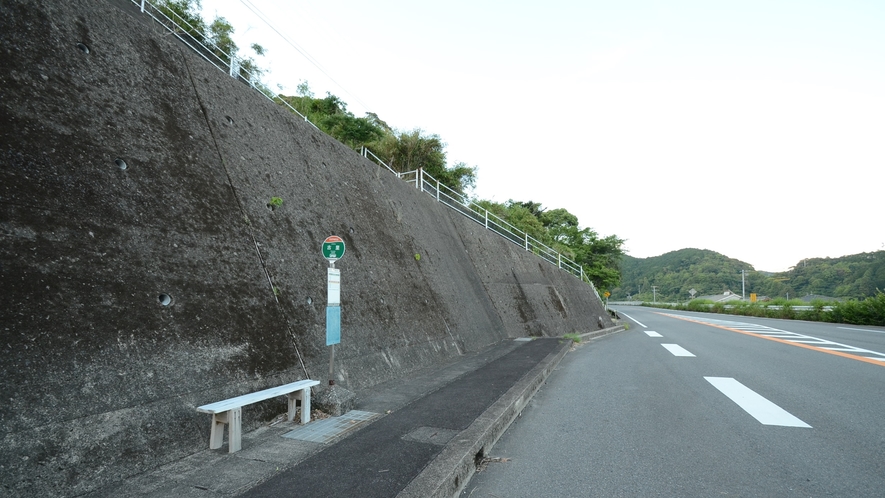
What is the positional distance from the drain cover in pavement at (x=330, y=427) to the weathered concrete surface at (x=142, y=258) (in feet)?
1.62

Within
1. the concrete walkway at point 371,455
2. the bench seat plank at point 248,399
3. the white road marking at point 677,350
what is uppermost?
the bench seat plank at point 248,399

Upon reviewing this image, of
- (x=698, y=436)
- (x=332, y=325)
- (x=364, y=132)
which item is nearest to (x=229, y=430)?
(x=332, y=325)

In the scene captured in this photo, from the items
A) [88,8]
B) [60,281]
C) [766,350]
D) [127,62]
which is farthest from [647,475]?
[766,350]

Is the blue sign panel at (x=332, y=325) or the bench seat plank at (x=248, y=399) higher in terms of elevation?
the blue sign panel at (x=332, y=325)

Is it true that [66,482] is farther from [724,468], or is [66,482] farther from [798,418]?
[798,418]

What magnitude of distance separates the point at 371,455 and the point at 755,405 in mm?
5177

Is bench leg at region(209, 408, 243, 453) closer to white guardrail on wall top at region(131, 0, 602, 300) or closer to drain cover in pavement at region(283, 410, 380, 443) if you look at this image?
drain cover in pavement at region(283, 410, 380, 443)

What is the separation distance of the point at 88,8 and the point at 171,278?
140 inches

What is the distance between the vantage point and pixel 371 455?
3432 millimetres

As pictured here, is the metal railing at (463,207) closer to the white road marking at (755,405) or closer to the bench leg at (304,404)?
the bench leg at (304,404)

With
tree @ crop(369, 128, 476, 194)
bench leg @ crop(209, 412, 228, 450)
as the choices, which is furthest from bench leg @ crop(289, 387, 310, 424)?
tree @ crop(369, 128, 476, 194)

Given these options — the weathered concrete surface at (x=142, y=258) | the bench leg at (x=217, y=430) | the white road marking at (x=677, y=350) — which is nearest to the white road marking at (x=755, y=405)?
the white road marking at (x=677, y=350)

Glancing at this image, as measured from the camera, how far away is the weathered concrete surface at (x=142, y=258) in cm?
289

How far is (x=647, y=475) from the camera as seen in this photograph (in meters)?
3.33
